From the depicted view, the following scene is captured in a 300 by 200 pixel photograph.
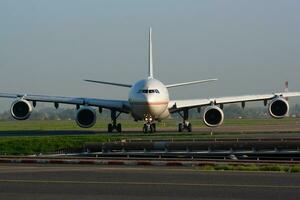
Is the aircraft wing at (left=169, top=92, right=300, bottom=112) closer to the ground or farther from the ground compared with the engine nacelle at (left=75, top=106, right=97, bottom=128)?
farther from the ground

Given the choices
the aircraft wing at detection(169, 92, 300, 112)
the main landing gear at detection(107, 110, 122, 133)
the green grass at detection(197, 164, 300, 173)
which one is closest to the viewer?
the green grass at detection(197, 164, 300, 173)

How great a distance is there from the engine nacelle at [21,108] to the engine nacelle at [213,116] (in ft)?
45.3

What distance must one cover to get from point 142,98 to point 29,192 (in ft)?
124

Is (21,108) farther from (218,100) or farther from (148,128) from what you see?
(218,100)

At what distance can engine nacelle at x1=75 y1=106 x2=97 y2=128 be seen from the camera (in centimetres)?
5796

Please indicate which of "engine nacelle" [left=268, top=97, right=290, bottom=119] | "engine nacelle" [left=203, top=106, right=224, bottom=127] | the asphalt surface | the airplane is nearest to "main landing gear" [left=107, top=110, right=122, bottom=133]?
the airplane

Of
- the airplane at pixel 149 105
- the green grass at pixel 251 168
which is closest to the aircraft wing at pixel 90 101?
the airplane at pixel 149 105

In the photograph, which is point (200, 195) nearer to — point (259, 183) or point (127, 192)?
point (127, 192)

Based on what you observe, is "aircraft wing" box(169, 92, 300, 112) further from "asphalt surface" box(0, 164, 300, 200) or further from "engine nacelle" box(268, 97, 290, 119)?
"asphalt surface" box(0, 164, 300, 200)

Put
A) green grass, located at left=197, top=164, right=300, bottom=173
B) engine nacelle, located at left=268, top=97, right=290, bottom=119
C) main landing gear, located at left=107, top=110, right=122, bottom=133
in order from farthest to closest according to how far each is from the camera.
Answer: main landing gear, located at left=107, top=110, right=122, bottom=133
engine nacelle, located at left=268, top=97, right=290, bottom=119
green grass, located at left=197, top=164, right=300, bottom=173

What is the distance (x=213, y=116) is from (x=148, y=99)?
5496mm

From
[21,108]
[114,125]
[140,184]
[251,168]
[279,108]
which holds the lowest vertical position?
[140,184]

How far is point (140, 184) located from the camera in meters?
20.7

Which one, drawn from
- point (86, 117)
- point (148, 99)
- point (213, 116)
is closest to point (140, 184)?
point (148, 99)
